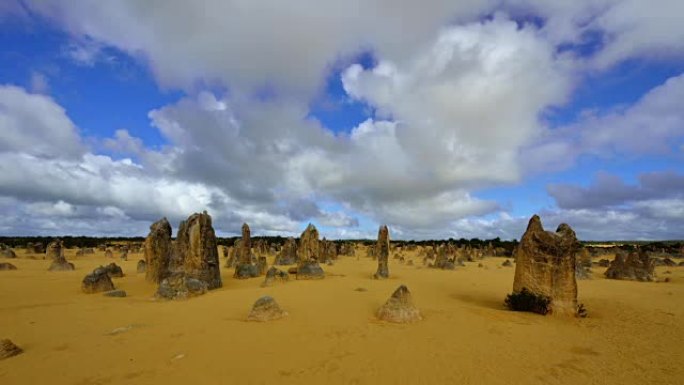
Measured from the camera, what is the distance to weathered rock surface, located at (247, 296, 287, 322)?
33.7 feet

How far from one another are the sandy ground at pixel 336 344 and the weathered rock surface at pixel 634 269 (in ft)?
31.1

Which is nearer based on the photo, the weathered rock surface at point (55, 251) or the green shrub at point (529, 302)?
the green shrub at point (529, 302)

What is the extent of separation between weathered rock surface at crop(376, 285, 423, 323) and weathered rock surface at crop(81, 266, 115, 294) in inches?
500

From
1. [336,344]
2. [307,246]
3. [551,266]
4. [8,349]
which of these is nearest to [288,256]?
[307,246]

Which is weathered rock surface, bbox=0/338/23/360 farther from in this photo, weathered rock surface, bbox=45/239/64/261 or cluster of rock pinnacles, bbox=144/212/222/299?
weathered rock surface, bbox=45/239/64/261

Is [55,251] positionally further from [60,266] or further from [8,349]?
[8,349]

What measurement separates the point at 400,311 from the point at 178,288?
8.84m

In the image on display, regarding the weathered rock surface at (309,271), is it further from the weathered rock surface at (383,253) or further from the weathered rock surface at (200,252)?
the weathered rock surface at (200,252)

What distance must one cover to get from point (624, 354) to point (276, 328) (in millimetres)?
7507

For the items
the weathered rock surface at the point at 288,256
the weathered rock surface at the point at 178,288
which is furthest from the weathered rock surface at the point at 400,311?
the weathered rock surface at the point at 288,256

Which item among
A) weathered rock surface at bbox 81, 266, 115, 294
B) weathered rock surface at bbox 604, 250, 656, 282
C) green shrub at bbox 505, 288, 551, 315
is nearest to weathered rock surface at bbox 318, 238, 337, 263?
weathered rock surface at bbox 81, 266, 115, 294

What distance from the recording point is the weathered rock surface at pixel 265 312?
405 inches

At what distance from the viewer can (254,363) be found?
23.4 feet

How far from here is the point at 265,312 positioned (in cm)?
1039
